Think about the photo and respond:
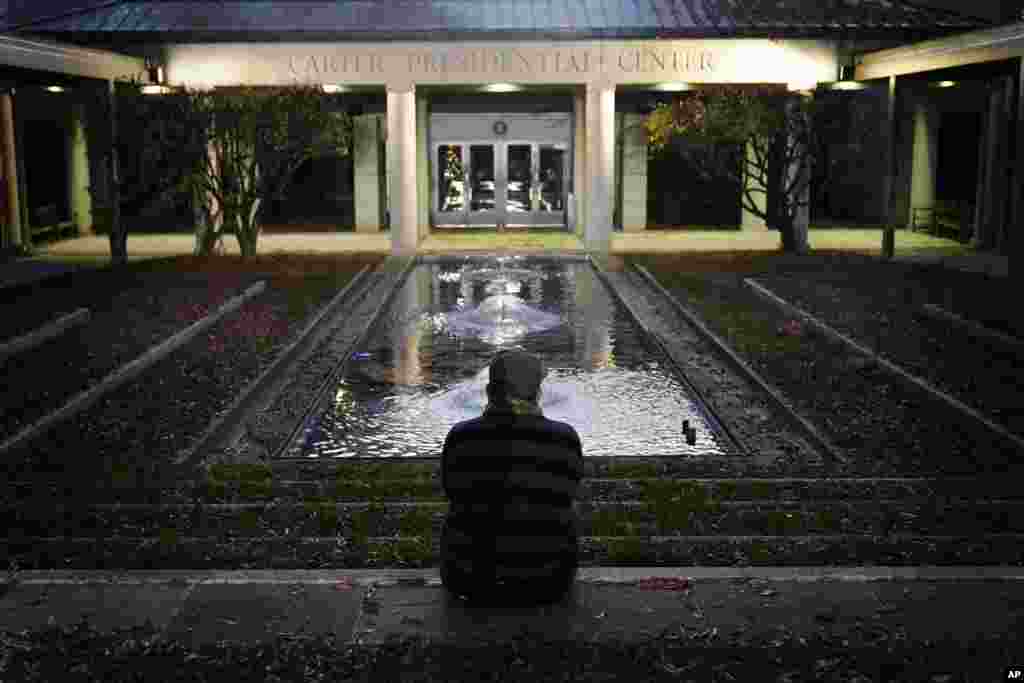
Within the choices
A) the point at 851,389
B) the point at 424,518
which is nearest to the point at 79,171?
the point at 851,389

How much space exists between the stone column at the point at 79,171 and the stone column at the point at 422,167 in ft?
27.5

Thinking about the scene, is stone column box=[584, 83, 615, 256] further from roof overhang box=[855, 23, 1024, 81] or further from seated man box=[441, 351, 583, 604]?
seated man box=[441, 351, 583, 604]

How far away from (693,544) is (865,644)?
1547mm

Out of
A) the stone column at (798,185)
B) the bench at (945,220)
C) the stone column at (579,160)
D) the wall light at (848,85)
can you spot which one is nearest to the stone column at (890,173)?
the wall light at (848,85)

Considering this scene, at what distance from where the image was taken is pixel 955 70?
2186 cm

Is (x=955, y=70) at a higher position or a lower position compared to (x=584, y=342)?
higher

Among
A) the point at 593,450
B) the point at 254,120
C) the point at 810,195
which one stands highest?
the point at 254,120

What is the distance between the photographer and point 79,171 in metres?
30.2

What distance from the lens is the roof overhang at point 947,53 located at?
19.4 m

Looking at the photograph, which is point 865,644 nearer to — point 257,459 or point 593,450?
point 593,450

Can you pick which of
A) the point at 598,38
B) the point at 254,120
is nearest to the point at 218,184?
the point at 254,120

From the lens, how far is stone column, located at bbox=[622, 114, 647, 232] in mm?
31578

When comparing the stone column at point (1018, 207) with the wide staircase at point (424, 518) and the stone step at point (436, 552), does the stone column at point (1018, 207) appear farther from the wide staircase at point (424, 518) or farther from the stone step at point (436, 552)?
the stone step at point (436, 552)

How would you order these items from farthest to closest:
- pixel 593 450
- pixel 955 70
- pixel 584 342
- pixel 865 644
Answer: pixel 955 70, pixel 584 342, pixel 593 450, pixel 865 644
